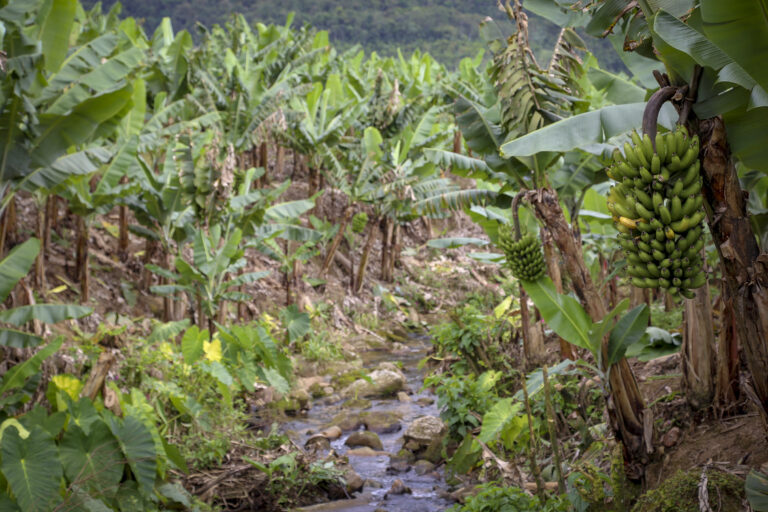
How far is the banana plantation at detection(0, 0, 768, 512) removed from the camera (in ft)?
6.93

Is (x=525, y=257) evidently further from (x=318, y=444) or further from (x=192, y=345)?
(x=192, y=345)

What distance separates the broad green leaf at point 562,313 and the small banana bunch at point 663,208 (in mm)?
1222

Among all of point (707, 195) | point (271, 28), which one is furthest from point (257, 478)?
point (271, 28)

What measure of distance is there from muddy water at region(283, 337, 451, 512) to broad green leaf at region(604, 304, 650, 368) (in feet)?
7.06

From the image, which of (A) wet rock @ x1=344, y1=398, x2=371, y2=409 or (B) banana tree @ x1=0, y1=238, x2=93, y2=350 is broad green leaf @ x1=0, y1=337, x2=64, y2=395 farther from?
(A) wet rock @ x1=344, y1=398, x2=371, y2=409

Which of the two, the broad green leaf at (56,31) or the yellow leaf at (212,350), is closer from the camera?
the broad green leaf at (56,31)

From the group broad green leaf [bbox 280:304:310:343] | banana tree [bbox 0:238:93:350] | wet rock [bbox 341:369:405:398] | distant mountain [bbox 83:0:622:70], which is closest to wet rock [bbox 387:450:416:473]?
broad green leaf [bbox 280:304:310:343]

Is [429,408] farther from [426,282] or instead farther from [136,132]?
[426,282]

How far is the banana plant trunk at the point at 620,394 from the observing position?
10.4ft

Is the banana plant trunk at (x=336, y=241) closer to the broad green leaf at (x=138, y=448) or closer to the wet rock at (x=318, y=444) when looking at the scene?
the wet rock at (x=318, y=444)

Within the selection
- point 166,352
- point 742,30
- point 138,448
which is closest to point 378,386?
point 166,352

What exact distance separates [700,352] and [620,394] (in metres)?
0.51

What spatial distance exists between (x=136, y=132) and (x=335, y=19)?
32.2 m

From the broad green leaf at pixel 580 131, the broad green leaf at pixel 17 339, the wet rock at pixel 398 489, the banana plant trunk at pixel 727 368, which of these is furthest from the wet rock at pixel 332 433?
the broad green leaf at pixel 580 131
